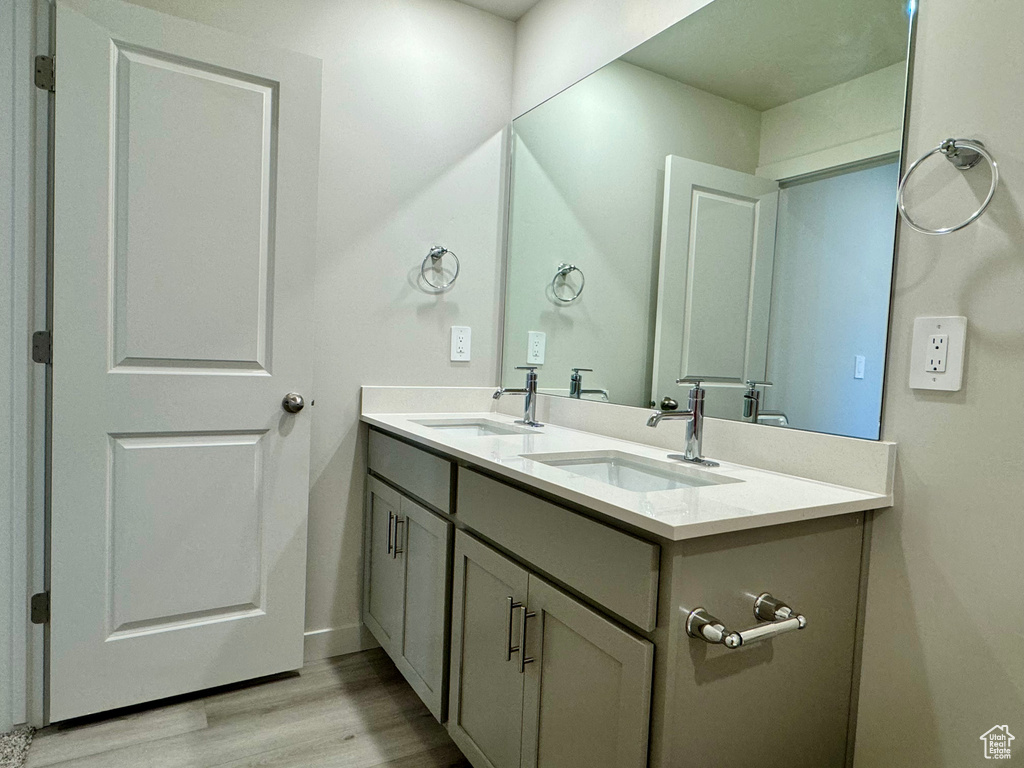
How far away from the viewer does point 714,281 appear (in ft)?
4.98

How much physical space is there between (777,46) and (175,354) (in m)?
1.68

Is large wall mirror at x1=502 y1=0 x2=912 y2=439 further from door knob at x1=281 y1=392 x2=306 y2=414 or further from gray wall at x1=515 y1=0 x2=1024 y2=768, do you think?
door knob at x1=281 y1=392 x2=306 y2=414

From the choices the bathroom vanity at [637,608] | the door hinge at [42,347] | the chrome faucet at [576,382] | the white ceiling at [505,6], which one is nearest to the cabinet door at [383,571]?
the bathroom vanity at [637,608]

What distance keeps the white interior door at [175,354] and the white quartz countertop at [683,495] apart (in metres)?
0.63

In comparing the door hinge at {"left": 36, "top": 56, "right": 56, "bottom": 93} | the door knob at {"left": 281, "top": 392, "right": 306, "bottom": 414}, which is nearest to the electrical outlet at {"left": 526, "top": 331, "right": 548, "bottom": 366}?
the door knob at {"left": 281, "top": 392, "right": 306, "bottom": 414}

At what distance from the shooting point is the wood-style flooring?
1.56 metres

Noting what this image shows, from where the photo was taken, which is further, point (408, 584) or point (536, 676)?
point (408, 584)

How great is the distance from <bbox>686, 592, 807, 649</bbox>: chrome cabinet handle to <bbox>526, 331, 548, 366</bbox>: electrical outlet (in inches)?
50.7

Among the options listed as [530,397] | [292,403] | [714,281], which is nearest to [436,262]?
[530,397]

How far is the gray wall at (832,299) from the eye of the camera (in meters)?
1.17

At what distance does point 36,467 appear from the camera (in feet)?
5.25

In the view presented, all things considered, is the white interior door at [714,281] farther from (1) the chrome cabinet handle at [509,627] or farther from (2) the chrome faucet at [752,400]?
(1) the chrome cabinet handle at [509,627]

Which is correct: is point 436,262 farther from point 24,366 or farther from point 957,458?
point 957,458

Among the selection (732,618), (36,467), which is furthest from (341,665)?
(732,618)
